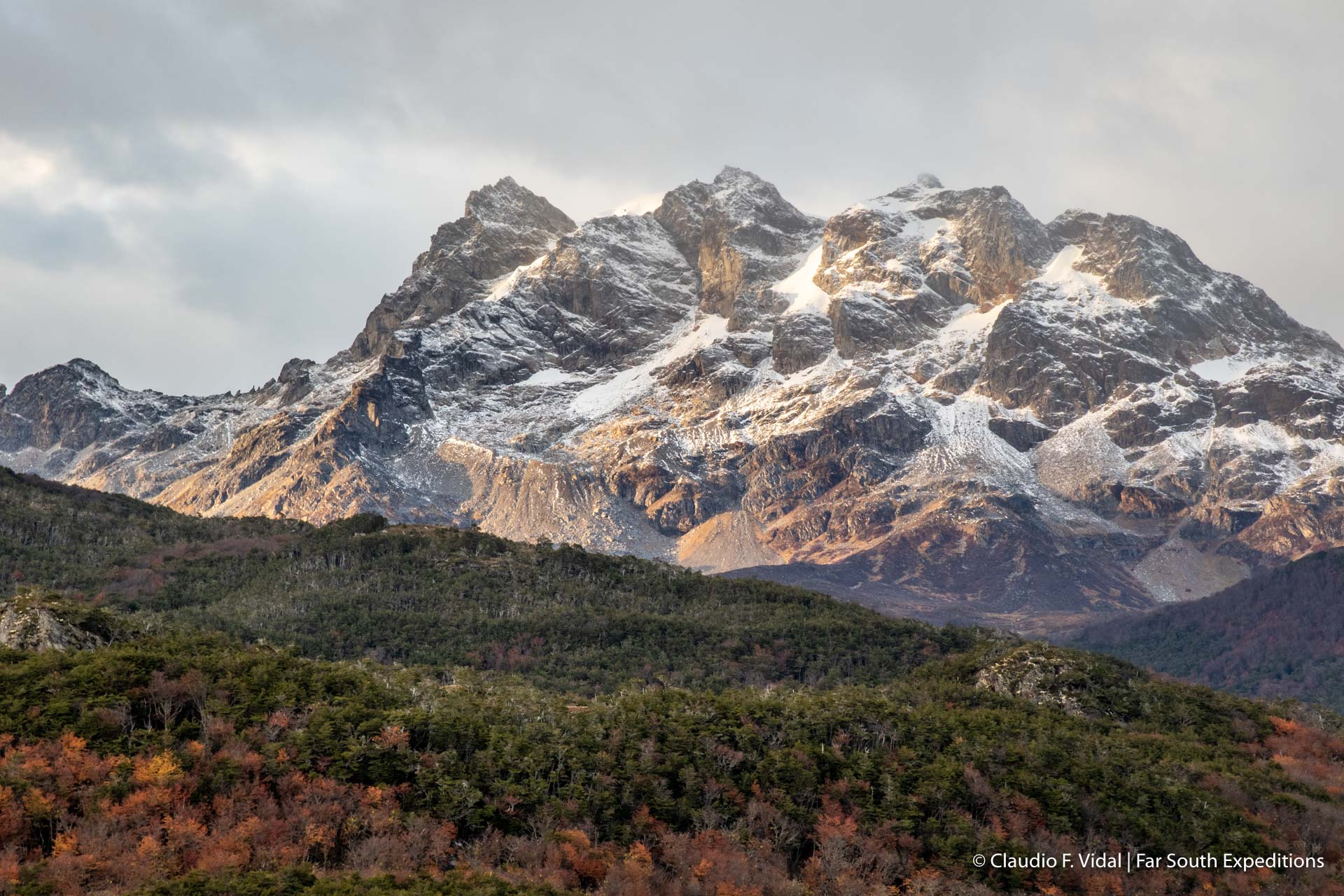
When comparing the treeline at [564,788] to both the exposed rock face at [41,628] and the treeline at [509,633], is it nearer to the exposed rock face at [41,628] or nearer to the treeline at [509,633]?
the exposed rock face at [41,628]

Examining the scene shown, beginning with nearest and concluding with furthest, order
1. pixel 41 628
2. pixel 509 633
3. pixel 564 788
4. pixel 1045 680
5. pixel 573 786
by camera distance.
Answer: pixel 564 788 < pixel 573 786 < pixel 41 628 < pixel 1045 680 < pixel 509 633

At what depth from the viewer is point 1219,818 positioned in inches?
3477

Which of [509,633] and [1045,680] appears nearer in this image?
Result: [1045,680]

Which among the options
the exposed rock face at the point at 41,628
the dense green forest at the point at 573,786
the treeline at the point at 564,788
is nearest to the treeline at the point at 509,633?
the dense green forest at the point at 573,786

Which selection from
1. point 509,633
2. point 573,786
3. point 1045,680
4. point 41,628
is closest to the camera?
point 573,786

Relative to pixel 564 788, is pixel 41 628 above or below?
above

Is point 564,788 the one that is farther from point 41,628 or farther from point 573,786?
point 41,628

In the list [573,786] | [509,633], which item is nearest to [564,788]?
[573,786]

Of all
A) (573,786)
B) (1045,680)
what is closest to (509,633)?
(1045,680)

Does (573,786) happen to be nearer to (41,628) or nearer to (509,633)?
(41,628)

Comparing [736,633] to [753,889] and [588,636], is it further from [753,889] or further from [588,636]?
[753,889]

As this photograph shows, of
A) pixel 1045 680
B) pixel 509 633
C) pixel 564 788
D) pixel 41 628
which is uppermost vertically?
pixel 1045 680

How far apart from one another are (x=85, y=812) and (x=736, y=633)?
437 feet

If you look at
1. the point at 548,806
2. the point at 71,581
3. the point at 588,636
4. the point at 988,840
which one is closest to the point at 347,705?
the point at 548,806
